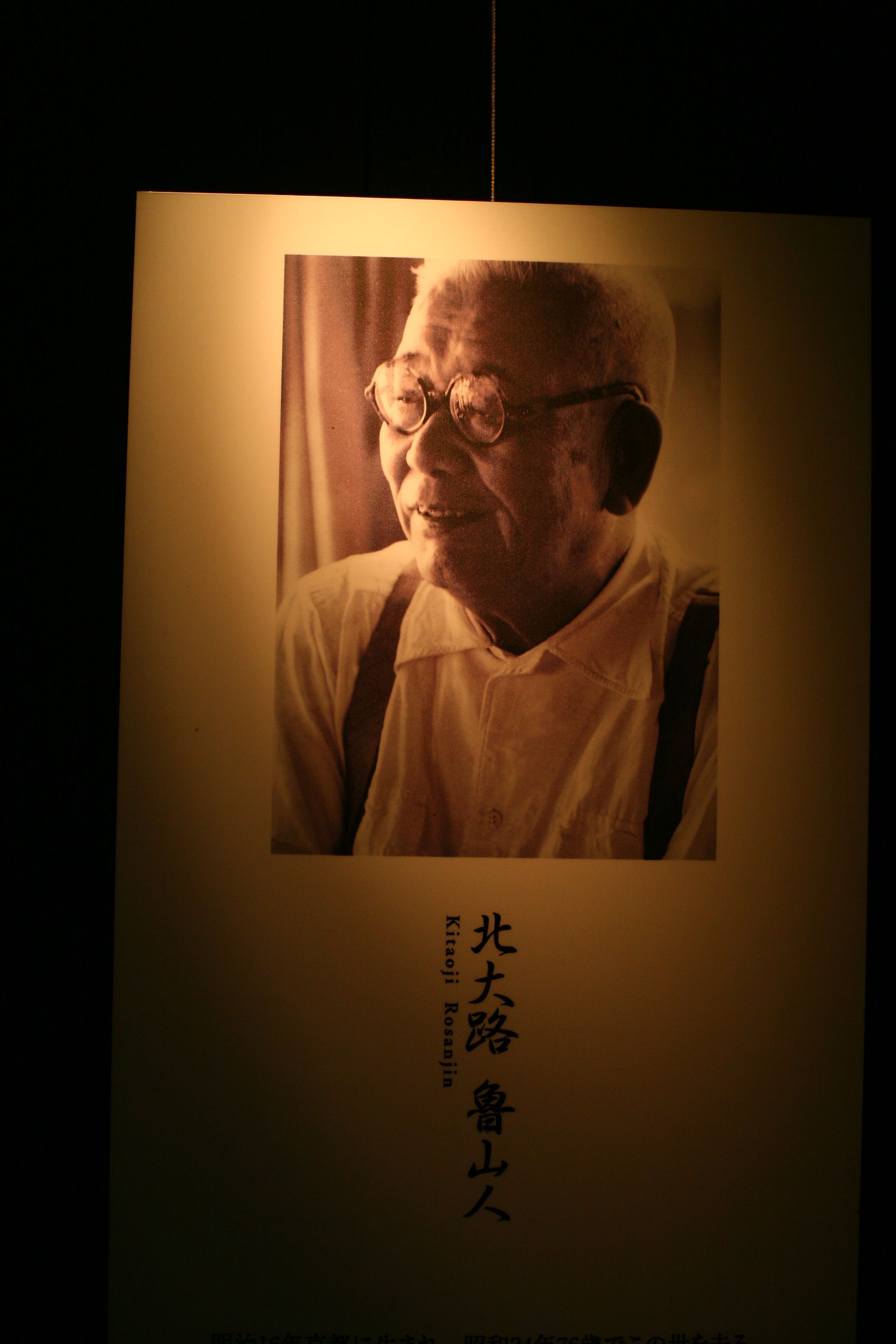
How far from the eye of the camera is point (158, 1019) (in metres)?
1.54

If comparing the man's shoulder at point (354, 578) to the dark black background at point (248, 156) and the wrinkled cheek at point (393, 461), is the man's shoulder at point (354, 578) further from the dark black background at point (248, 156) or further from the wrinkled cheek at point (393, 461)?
the dark black background at point (248, 156)

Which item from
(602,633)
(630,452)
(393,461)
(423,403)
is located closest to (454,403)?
(423,403)

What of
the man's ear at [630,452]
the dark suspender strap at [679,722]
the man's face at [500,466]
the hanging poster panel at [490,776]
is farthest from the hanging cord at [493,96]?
the dark suspender strap at [679,722]

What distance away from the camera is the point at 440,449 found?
157cm

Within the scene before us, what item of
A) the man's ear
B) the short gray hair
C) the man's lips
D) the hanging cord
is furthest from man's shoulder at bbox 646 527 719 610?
the hanging cord

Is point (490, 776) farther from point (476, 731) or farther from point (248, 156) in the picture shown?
point (248, 156)

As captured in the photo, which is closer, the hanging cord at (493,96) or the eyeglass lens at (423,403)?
the eyeglass lens at (423,403)

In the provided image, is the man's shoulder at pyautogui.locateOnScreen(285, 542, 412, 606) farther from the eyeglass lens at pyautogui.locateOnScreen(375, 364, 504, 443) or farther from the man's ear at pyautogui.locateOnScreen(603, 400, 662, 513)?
the man's ear at pyautogui.locateOnScreen(603, 400, 662, 513)

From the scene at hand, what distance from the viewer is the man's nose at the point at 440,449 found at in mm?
1572

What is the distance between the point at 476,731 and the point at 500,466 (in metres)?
0.51

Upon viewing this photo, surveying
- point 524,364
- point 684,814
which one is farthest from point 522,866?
point 524,364

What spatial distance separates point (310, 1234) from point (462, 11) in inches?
96.5

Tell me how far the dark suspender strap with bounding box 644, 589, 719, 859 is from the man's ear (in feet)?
0.77

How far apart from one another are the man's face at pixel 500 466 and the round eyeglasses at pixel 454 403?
0.4 inches
